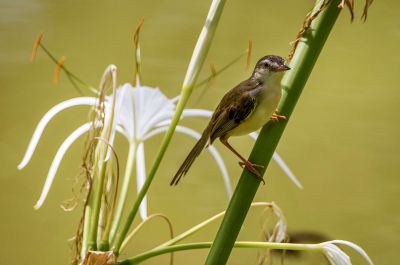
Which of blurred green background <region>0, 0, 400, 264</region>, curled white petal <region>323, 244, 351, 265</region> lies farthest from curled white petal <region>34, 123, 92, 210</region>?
blurred green background <region>0, 0, 400, 264</region>

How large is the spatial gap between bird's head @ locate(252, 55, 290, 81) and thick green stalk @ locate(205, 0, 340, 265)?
11 centimetres

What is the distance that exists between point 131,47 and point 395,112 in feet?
1.64

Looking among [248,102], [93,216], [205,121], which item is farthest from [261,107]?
[205,121]

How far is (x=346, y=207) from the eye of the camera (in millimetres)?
1296

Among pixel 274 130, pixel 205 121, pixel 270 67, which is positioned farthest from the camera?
pixel 205 121

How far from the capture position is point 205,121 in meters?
1.36

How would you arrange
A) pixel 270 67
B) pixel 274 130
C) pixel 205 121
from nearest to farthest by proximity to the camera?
pixel 274 130, pixel 270 67, pixel 205 121

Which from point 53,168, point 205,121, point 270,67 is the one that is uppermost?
point 270,67

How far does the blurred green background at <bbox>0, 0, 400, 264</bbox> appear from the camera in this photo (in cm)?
126

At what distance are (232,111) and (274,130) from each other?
0.13 m

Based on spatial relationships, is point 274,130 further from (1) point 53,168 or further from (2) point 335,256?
(1) point 53,168

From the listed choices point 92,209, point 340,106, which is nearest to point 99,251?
point 92,209

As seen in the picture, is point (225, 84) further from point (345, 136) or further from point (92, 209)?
point (92, 209)

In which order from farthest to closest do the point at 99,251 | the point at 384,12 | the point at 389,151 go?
the point at 384,12 → the point at 389,151 → the point at 99,251
